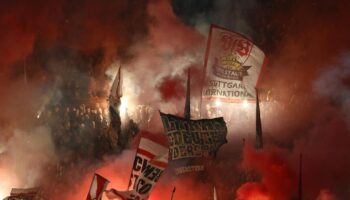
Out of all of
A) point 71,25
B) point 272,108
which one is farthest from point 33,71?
point 272,108

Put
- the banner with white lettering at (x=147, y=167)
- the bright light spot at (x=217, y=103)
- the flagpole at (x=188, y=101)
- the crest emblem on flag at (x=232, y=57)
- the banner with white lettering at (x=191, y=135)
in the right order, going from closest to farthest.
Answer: the banner with white lettering at (x=147, y=167) → the banner with white lettering at (x=191, y=135) → the crest emblem on flag at (x=232, y=57) → the bright light spot at (x=217, y=103) → the flagpole at (x=188, y=101)

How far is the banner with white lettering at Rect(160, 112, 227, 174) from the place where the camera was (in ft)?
40.0

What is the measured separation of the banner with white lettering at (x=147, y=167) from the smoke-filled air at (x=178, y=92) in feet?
9.29

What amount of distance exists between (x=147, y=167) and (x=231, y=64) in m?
5.26

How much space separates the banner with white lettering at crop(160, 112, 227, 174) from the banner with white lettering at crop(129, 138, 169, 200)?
2.82ft

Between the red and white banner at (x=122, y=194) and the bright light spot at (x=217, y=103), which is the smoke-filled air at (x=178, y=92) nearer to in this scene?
the bright light spot at (x=217, y=103)

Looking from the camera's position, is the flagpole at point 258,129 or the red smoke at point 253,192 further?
the flagpole at point 258,129

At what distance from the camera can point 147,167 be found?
1116 centimetres

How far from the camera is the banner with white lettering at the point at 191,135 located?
12.2 metres

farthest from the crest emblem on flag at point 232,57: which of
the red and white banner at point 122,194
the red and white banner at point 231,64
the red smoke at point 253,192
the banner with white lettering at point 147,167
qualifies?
the red and white banner at point 122,194

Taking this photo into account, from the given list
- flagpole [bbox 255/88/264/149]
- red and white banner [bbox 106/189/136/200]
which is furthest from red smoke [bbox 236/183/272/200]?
red and white banner [bbox 106/189/136/200]

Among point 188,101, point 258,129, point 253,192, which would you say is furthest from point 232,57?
point 253,192

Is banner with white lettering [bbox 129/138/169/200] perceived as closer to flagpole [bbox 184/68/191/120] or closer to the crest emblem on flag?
flagpole [bbox 184/68/191/120]

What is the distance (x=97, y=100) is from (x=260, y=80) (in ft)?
17.1
